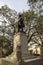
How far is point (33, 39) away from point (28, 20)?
3.29 metres

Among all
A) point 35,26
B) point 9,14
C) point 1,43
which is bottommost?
point 1,43

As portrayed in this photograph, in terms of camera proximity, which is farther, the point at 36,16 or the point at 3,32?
the point at 3,32

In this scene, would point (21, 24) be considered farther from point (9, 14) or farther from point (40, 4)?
point (9, 14)

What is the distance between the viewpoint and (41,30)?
91.4 ft

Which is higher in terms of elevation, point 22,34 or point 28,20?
point 28,20

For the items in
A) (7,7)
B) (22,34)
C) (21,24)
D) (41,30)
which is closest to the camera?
(22,34)

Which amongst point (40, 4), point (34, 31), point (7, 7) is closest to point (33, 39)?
point (34, 31)

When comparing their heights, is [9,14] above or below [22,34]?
above

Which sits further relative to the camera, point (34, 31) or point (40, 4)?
point (34, 31)

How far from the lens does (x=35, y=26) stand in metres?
28.9

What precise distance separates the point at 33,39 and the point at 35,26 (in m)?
2.56

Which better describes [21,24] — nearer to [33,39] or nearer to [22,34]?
[22,34]

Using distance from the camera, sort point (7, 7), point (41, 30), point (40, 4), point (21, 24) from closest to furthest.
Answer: point (40, 4) → point (21, 24) → point (41, 30) → point (7, 7)

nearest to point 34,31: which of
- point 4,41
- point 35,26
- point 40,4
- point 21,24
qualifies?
point 35,26
